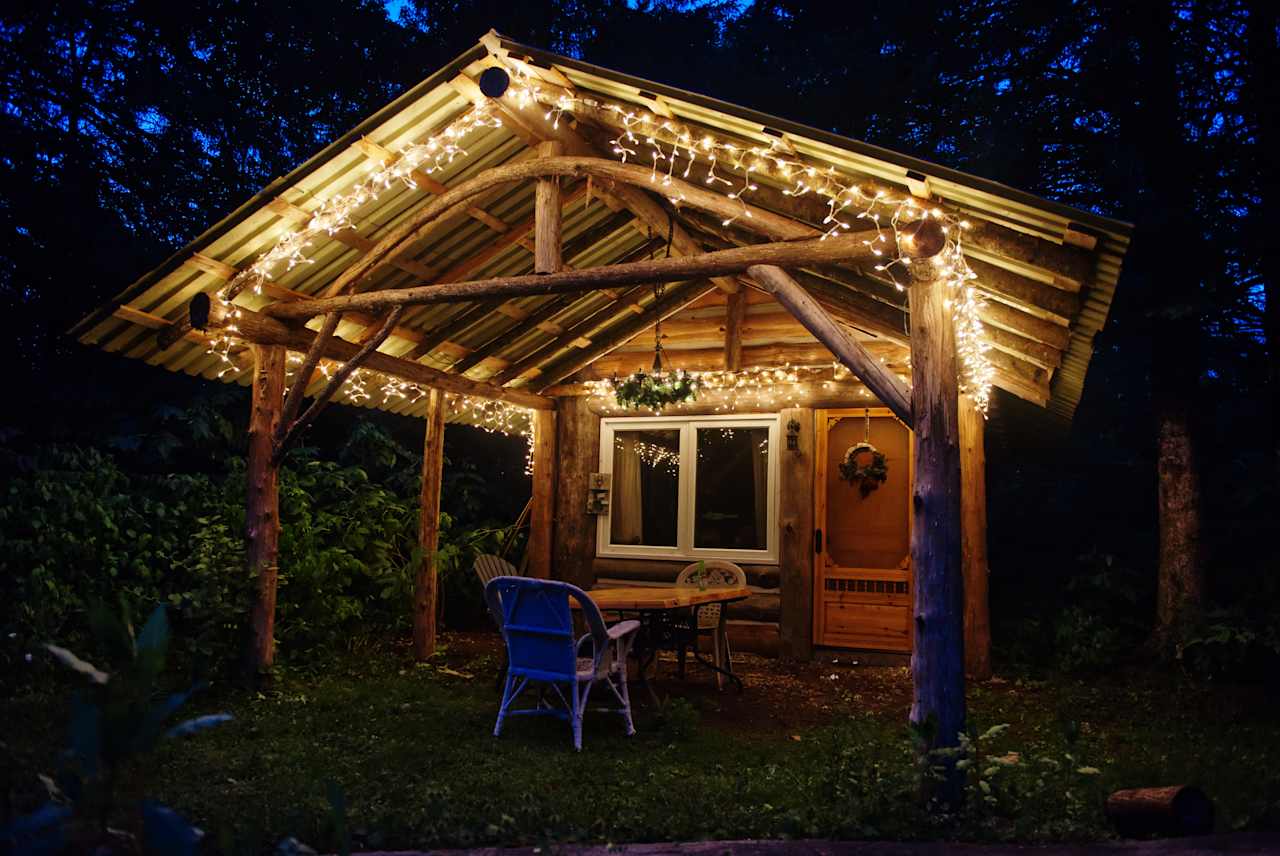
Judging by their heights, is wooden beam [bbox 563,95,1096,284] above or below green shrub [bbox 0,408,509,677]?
above

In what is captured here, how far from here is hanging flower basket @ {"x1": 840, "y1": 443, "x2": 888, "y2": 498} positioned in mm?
Answer: 7828

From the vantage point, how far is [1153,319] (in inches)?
292

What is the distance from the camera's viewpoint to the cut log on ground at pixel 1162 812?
10.4 ft

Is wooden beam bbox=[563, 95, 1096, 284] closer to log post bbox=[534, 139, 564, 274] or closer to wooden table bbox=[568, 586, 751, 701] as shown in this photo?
log post bbox=[534, 139, 564, 274]

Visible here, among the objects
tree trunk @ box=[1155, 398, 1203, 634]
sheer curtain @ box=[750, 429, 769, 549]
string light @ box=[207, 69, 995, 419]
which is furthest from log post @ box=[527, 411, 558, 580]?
tree trunk @ box=[1155, 398, 1203, 634]

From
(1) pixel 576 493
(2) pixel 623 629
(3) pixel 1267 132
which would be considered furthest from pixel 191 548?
(3) pixel 1267 132

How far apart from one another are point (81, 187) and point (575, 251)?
5.15 meters

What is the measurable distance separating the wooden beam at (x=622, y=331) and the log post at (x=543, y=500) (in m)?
0.46

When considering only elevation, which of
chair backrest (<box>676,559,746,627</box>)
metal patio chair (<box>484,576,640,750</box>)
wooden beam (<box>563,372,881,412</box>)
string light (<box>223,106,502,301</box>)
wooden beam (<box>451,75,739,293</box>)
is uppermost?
wooden beam (<box>451,75,739,293</box>)

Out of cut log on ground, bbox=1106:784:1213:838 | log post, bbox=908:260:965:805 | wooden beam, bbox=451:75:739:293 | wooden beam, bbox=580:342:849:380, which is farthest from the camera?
wooden beam, bbox=580:342:849:380

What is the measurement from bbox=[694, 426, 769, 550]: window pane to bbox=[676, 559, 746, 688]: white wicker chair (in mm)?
1081

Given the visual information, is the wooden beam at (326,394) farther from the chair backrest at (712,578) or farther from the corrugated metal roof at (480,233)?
the chair backrest at (712,578)

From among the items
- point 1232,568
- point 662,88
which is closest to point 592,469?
point 662,88

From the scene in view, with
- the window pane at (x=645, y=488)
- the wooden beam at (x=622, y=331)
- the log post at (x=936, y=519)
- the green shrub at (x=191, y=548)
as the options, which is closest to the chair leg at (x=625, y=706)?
the log post at (x=936, y=519)
